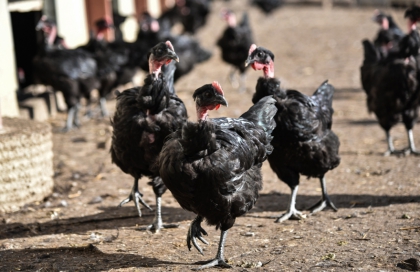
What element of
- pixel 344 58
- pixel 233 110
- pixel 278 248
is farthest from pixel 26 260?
pixel 344 58

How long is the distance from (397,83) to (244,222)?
3.14 m

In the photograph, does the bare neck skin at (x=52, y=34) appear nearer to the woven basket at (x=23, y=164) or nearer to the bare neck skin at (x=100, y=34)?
the bare neck skin at (x=100, y=34)

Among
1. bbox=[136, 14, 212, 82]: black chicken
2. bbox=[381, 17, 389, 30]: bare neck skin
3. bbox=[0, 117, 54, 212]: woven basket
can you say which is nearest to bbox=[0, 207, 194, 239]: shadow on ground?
bbox=[0, 117, 54, 212]: woven basket

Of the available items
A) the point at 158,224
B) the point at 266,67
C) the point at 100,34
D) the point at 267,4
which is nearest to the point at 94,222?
the point at 158,224

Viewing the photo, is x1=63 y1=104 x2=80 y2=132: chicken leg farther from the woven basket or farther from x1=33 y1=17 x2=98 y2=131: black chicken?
the woven basket

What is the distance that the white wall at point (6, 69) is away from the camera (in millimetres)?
8664

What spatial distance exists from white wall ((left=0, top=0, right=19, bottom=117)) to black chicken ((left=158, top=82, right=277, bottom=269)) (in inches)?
A: 185

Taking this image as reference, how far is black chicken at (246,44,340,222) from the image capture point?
5.76 metres

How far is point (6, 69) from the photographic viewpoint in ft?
29.3

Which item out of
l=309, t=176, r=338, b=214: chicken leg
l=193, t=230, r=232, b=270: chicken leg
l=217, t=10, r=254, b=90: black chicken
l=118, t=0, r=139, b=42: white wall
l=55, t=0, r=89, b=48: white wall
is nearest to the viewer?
l=193, t=230, r=232, b=270: chicken leg

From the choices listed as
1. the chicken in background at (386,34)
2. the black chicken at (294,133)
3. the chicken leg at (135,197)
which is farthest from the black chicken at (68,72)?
the chicken in background at (386,34)

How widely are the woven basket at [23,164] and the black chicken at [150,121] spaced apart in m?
1.19

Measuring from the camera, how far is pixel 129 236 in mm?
5598

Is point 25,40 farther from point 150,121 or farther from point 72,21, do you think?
point 150,121
